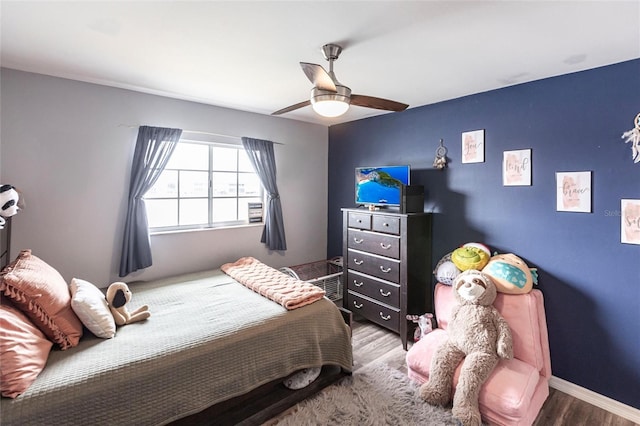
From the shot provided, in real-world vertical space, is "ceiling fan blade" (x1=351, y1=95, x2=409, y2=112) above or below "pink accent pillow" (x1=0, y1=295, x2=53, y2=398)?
above

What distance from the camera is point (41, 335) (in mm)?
1643

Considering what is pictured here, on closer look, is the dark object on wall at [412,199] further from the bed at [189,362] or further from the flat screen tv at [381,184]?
the bed at [189,362]

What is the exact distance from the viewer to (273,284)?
2.73 m

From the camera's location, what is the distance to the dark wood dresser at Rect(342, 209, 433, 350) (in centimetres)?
293

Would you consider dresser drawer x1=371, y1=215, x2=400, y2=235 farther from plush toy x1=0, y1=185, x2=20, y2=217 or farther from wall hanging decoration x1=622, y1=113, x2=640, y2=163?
plush toy x1=0, y1=185, x2=20, y2=217

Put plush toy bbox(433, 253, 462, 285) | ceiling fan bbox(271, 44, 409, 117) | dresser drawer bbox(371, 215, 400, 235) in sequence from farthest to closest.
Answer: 1. dresser drawer bbox(371, 215, 400, 235)
2. plush toy bbox(433, 253, 462, 285)
3. ceiling fan bbox(271, 44, 409, 117)

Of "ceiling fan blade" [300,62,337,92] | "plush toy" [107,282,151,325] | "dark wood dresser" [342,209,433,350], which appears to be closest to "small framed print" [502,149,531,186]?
"dark wood dresser" [342,209,433,350]

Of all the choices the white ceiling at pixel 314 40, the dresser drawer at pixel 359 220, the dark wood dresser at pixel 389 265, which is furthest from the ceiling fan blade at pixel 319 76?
the dresser drawer at pixel 359 220

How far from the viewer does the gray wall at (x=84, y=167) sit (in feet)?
8.00

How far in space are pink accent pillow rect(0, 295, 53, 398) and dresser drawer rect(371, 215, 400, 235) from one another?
2601mm

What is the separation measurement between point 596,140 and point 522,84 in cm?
73

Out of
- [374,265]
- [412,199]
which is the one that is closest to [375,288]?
[374,265]

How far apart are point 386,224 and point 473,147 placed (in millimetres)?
1100

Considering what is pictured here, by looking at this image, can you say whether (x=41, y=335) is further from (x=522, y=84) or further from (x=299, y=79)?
(x=522, y=84)
